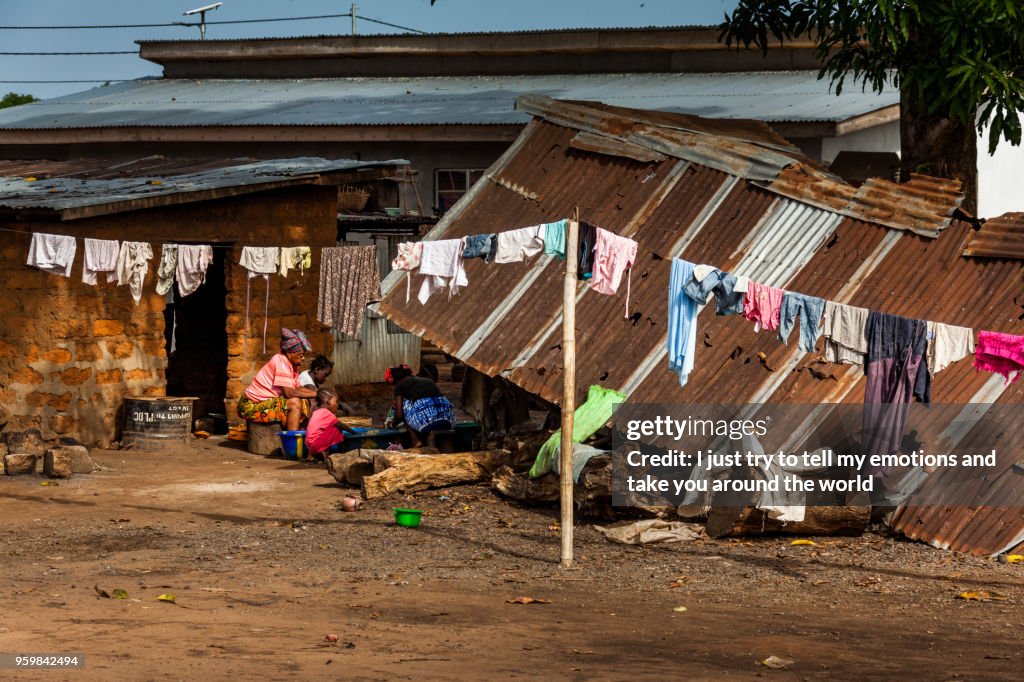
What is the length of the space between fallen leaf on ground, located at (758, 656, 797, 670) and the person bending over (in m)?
7.34

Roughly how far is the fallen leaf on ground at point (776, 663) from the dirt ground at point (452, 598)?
0.05m

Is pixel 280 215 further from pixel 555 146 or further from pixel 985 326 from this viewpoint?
pixel 985 326

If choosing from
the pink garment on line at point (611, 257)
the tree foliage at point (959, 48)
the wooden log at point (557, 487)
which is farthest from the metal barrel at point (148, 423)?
the tree foliage at point (959, 48)

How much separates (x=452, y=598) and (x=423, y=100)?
58.7 ft

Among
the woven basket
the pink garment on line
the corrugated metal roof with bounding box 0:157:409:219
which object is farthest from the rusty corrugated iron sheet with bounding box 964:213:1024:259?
the woven basket

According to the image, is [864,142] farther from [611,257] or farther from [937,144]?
[611,257]

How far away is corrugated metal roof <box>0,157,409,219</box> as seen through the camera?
14.9 meters

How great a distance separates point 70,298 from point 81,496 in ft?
9.74

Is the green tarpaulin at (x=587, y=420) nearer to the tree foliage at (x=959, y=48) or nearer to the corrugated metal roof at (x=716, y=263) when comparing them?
the corrugated metal roof at (x=716, y=263)

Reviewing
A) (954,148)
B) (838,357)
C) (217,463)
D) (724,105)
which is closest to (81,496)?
(217,463)

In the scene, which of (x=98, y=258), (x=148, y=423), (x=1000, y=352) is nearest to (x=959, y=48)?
(x=1000, y=352)

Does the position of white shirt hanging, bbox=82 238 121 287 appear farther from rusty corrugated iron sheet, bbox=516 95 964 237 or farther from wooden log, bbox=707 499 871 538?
wooden log, bbox=707 499 871 538

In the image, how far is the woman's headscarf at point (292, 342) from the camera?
15.8 metres

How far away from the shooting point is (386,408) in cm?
A: 1962
